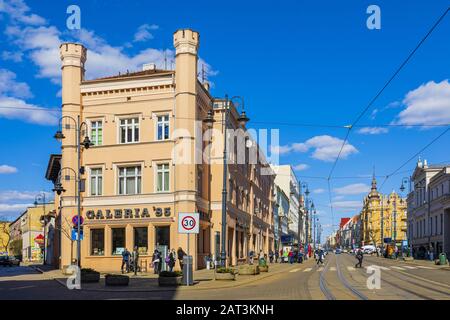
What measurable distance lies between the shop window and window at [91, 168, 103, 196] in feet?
18.1

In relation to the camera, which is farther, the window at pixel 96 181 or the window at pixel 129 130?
the window at pixel 96 181

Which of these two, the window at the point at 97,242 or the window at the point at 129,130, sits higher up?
the window at the point at 129,130

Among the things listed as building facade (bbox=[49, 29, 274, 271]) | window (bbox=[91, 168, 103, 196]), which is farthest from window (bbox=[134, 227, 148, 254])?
window (bbox=[91, 168, 103, 196])

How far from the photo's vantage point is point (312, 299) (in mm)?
17922

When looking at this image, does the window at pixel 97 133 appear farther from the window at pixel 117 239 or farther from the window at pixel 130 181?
the window at pixel 117 239

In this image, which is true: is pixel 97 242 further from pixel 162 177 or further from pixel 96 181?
pixel 162 177

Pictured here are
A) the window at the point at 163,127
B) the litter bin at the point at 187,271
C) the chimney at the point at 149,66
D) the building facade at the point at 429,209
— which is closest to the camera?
the litter bin at the point at 187,271

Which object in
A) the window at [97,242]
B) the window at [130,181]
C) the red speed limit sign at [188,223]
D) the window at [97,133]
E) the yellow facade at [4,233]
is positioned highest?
the window at [97,133]

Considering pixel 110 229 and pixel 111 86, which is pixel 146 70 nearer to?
pixel 111 86

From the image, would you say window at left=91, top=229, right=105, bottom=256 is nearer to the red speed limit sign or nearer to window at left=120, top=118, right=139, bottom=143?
window at left=120, top=118, right=139, bottom=143

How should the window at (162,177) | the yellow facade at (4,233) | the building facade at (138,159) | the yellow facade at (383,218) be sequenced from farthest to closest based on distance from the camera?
the yellow facade at (383,218) → the yellow facade at (4,233) → the window at (162,177) → the building facade at (138,159)

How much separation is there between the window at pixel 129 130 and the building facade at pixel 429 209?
51104mm

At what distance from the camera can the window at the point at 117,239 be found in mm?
40875

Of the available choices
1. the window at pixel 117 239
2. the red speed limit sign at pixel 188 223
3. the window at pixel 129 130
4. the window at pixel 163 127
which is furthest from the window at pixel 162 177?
the red speed limit sign at pixel 188 223
